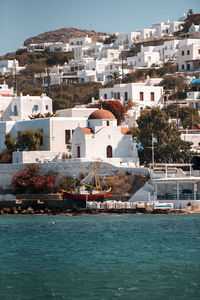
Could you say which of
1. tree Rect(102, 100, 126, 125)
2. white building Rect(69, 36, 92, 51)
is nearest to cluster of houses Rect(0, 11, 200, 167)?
tree Rect(102, 100, 126, 125)

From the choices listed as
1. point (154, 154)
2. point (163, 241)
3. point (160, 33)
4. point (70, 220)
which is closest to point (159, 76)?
point (160, 33)

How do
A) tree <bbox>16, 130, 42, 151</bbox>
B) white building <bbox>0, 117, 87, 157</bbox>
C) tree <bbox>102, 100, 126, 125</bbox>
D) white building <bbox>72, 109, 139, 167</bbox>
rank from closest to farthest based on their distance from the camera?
1. white building <bbox>72, 109, 139, 167</bbox>
2. tree <bbox>16, 130, 42, 151</bbox>
3. white building <bbox>0, 117, 87, 157</bbox>
4. tree <bbox>102, 100, 126, 125</bbox>

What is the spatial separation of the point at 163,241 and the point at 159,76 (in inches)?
2485

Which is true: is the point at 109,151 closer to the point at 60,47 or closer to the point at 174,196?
the point at 174,196

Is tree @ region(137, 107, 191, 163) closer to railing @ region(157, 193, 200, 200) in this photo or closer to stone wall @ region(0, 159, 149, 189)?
stone wall @ region(0, 159, 149, 189)

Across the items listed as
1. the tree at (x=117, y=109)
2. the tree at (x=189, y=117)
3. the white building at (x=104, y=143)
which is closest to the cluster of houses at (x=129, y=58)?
the tree at (x=189, y=117)

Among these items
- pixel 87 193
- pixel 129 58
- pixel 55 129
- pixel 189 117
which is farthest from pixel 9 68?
pixel 87 193

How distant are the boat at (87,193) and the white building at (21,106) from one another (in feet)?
64.6

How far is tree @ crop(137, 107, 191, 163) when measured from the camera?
53125mm

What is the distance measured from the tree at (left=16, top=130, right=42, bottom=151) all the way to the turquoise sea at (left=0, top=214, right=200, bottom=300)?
13851 millimetres

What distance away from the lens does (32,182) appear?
51.7 m

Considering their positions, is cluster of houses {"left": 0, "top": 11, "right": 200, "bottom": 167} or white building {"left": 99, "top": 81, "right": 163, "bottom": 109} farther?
white building {"left": 99, "top": 81, "right": 163, "bottom": 109}

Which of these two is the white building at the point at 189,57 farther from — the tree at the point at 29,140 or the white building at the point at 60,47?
the white building at the point at 60,47

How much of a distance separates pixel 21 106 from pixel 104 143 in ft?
55.9
